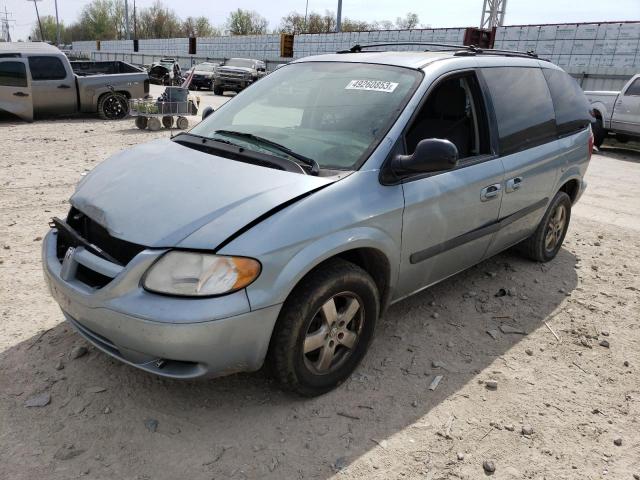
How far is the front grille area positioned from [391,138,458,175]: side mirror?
1.42 m

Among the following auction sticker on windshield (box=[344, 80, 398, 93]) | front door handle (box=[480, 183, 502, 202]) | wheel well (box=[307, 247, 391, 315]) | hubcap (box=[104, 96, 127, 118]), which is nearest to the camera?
wheel well (box=[307, 247, 391, 315])

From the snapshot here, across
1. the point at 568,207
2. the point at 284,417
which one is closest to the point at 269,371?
the point at 284,417

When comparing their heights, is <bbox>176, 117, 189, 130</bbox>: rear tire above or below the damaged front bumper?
below

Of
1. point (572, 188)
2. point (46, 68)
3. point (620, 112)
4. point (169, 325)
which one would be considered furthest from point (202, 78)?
point (169, 325)

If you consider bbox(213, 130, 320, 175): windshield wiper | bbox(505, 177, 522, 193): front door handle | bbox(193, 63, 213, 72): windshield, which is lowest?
bbox(193, 63, 213, 72): windshield

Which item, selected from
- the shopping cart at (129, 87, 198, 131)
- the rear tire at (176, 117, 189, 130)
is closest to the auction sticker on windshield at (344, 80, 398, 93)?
the shopping cart at (129, 87, 198, 131)

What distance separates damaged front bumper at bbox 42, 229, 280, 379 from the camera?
7.33ft

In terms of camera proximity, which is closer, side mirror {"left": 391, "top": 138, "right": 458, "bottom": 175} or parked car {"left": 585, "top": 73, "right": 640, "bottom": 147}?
side mirror {"left": 391, "top": 138, "right": 458, "bottom": 175}

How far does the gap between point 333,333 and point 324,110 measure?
1375mm

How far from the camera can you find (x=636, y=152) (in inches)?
513

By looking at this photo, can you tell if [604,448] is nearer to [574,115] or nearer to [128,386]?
[128,386]

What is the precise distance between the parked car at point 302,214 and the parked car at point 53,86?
35.6 ft

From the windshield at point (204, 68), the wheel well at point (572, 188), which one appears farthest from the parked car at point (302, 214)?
the windshield at point (204, 68)

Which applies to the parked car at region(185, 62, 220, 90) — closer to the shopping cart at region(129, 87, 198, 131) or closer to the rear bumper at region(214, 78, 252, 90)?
the rear bumper at region(214, 78, 252, 90)
